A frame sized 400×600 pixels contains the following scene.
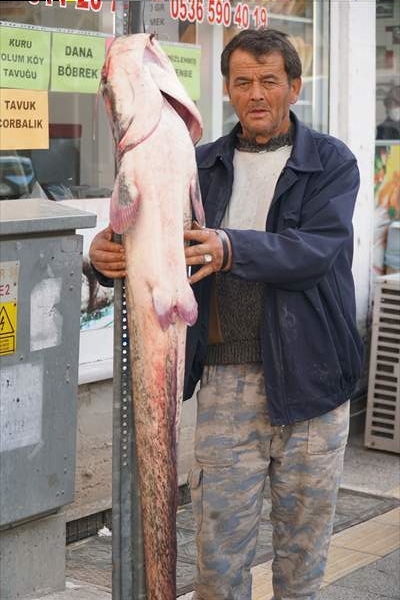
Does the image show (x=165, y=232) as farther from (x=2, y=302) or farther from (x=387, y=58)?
(x=387, y=58)

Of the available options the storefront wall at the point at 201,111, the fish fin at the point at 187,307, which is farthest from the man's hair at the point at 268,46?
the storefront wall at the point at 201,111

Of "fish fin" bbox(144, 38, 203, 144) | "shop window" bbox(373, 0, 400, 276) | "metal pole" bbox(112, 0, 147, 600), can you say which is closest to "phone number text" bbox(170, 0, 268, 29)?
"shop window" bbox(373, 0, 400, 276)

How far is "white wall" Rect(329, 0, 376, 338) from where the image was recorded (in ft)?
25.1

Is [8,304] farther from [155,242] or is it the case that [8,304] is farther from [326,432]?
[326,432]

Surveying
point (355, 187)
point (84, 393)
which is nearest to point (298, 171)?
point (355, 187)

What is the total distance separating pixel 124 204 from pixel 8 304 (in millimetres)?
690

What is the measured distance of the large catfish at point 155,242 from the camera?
2.82m

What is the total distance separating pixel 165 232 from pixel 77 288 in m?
0.84

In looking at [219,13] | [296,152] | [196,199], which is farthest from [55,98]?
[196,199]

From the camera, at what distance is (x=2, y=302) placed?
3359 mm

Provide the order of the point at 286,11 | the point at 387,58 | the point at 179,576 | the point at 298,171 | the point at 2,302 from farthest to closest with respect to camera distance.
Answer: the point at 387,58, the point at 286,11, the point at 179,576, the point at 298,171, the point at 2,302

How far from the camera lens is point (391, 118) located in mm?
8508

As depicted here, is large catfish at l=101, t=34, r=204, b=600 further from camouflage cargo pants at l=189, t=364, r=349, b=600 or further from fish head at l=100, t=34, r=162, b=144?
camouflage cargo pants at l=189, t=364, r=349, b=600

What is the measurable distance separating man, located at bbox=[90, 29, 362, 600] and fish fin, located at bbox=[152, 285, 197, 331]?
2.10 ft
